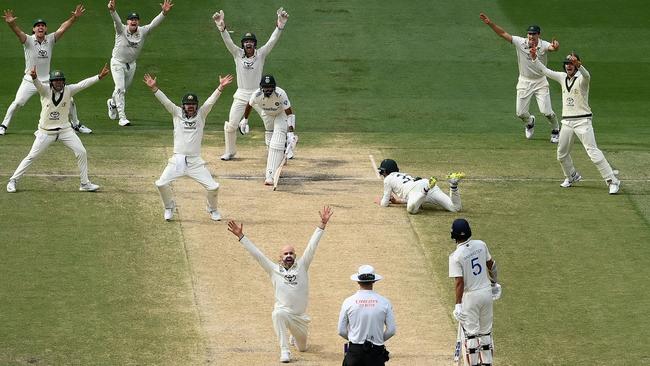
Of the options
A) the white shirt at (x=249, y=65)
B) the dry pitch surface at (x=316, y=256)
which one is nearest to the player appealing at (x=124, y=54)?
the white shirt at (x=249, y=65)

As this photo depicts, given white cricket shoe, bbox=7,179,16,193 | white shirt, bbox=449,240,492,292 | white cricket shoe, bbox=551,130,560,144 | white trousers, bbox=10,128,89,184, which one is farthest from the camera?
white cricket shoe, bbox=551,130,560,144

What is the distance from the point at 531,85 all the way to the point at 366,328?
602 inches

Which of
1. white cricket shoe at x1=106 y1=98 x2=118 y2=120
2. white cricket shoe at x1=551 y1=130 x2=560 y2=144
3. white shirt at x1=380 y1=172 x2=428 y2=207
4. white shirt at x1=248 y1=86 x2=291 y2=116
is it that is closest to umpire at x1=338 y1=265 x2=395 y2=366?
white shirt at x1=380 y1=172 x2=428 y2=207

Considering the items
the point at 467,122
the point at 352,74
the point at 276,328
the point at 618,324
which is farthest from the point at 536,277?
the point at 352,74

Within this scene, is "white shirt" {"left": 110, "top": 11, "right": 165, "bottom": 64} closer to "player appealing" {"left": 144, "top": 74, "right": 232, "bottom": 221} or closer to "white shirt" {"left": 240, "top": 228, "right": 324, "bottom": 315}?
"player appealing" {"left": 144, "top": 74, "right": 232, "bottom": 221}

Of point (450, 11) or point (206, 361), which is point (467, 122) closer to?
point (450, 11)

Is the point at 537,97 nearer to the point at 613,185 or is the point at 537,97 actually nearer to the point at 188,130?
the point at 613,185

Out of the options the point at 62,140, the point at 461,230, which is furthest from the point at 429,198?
the point at 62,140

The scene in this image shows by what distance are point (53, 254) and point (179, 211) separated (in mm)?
3161

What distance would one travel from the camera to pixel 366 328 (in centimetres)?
1867

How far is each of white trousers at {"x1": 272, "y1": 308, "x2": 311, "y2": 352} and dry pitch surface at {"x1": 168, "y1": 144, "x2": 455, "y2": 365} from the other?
0.36 metres

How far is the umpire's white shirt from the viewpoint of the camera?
26891 mm

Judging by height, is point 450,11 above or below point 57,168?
above

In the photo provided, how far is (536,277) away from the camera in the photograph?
24.2 metres
